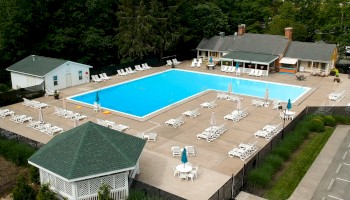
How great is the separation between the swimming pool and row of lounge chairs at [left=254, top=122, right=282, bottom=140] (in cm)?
861

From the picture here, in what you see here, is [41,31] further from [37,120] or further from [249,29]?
[249,29]

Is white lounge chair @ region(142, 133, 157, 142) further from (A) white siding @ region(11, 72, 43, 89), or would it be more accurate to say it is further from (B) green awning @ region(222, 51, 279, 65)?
(B) green awning @ region(222, 51, 279, 65)

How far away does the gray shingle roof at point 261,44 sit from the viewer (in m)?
42.1

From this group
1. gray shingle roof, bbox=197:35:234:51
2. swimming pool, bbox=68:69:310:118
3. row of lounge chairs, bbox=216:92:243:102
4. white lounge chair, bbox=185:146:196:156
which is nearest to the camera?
white lounge chair, bbox=185:146:196:156

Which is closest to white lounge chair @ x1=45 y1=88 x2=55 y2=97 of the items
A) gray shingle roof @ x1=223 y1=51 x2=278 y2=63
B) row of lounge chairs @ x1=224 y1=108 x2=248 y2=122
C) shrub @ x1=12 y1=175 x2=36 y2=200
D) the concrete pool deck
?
the concrete pool deck

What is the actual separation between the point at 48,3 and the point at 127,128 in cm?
2544

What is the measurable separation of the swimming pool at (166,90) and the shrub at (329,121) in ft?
Answer: 18.6

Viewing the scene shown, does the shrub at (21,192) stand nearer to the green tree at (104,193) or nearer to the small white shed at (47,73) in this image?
the green tree at (104,193)

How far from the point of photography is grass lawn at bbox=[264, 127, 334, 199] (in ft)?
53.4

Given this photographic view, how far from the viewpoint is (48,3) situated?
4181cm

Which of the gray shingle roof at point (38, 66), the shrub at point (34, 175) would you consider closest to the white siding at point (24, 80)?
the gray shingle roof at point (38, 66)

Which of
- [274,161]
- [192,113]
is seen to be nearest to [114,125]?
[192,113]

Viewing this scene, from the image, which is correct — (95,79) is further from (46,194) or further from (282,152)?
(46,194)

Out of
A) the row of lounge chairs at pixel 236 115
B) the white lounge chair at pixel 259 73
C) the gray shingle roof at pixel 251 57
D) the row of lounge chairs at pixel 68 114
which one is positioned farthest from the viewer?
the gray shingle roof at pixel 251 57
